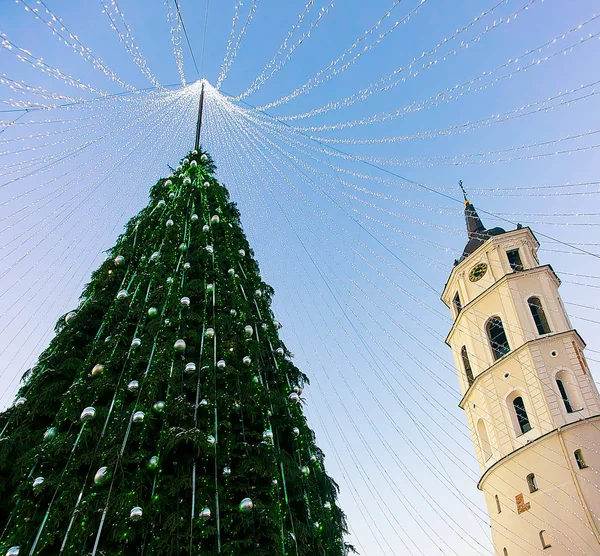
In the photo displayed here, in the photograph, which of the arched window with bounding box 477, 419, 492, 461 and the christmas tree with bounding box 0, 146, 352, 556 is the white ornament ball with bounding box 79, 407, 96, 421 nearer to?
the christmas tree with bounding box 0, 146, 352, 556

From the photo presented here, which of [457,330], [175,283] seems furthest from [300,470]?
[457,330]

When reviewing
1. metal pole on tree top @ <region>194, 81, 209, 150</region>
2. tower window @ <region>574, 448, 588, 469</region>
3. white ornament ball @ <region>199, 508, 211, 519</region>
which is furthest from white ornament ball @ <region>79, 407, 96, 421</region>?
tower window @ <region>574, 448, 588, 469</region>

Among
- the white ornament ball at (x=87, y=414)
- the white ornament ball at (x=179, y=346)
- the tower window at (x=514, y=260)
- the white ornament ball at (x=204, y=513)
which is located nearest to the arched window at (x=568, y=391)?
the tower window at (x=514, y=260)

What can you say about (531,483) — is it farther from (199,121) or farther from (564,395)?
(199,121)

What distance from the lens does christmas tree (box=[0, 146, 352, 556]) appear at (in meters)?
3.98

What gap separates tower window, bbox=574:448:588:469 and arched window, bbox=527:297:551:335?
15.3 ft

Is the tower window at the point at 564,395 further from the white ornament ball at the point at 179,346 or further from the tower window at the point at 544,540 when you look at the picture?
the white ornament ball at the point at 179,346

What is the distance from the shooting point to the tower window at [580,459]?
620 inches

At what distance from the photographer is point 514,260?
22234 millimetres

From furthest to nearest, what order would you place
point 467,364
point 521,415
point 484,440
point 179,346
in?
1. point 467,364
2. point 484,440
3. point 521,415
4. point 179,346

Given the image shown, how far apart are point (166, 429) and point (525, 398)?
16394mm

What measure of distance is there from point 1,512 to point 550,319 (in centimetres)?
1895

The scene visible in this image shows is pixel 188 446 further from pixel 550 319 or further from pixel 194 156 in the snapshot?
pixel 550 319

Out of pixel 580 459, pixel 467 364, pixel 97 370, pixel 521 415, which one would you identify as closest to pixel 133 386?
pixel 97 370
